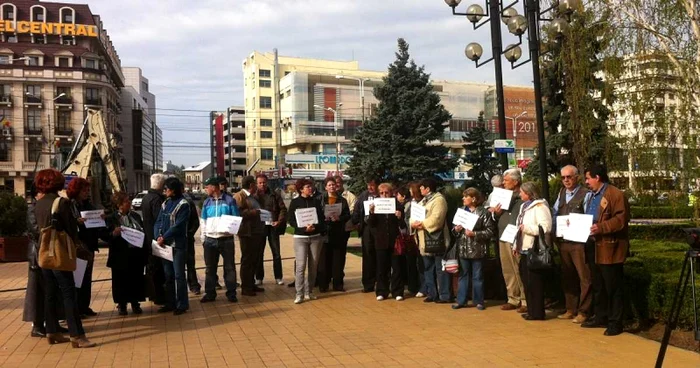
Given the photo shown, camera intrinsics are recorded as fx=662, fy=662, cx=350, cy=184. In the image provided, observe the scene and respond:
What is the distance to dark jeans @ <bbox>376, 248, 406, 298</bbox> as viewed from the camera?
10250mm

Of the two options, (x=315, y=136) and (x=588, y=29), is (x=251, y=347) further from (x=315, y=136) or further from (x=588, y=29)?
(x=315, y=136)

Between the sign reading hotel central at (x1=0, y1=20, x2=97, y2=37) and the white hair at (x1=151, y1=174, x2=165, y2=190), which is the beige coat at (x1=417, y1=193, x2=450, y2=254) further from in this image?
the sign reading hotel central at (x1=0, y1=20, x2=97, y2=37)

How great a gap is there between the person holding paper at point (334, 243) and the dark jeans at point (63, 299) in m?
4.44

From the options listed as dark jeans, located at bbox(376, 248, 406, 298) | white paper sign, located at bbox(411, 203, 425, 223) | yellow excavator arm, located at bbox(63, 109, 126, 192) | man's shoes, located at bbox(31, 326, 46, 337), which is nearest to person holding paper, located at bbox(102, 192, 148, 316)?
man's shoes, located at bbox(31, 326, 46, 337)

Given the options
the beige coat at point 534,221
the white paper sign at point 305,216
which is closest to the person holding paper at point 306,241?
the white paper sign at point 305,216

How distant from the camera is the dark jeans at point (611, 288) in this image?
7598mm

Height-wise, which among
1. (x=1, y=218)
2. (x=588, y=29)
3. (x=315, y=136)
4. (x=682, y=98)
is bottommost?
(x=1, y=218)

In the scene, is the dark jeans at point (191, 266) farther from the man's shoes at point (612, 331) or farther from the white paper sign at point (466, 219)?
the man's shoes at point (612, 331)

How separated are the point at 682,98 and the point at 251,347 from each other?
732cm

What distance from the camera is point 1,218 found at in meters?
17.3

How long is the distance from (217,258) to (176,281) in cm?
96

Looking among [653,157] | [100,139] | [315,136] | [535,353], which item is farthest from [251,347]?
[315,136]

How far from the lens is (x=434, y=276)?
9930 mm

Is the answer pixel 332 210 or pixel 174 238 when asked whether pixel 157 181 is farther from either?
pixel 332 210
